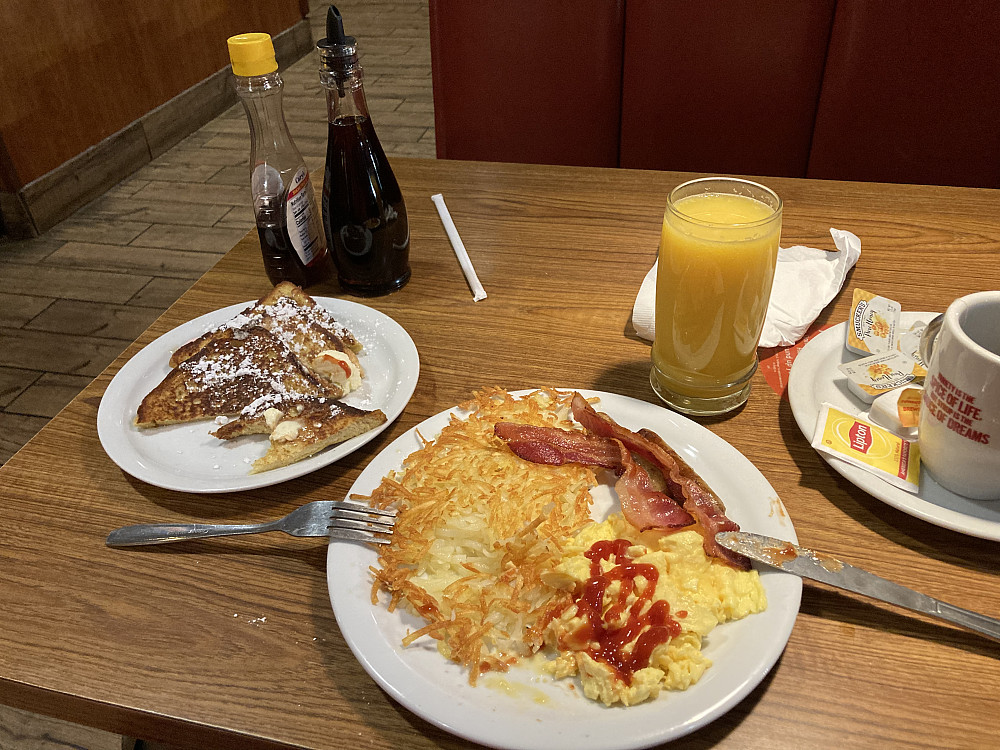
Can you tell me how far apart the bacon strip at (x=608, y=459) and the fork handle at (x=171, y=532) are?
1.01 ft

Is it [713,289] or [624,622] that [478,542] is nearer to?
[624,622]

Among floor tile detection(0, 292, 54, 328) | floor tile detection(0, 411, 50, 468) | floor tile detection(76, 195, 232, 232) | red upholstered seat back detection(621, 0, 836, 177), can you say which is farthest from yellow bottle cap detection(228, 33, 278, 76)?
floor tile detection(76, 195, 232, 232)

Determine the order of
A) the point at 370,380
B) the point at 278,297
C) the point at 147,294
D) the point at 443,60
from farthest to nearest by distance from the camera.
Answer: the point at 147,294
the point at 443,60
the point at 278,297
the point at 370,380

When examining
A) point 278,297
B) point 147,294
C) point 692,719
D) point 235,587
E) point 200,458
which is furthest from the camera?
point 147,294

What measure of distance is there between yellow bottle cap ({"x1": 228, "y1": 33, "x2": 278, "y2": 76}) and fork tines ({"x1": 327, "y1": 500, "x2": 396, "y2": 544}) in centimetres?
69

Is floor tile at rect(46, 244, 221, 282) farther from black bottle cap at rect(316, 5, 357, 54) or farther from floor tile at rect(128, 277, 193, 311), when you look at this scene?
black bottle cap at rect(316, 5, 357, 54)

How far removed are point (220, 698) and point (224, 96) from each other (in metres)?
5.04

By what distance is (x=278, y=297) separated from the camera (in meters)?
1.24

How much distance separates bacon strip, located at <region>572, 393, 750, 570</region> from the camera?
75 centimetres

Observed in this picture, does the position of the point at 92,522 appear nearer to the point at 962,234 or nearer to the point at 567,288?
the point at 567,288

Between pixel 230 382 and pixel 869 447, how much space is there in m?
0.86

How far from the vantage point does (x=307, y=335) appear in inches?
45.3

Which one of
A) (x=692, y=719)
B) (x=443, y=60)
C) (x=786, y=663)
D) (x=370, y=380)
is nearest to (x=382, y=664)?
(x=692, y=719)

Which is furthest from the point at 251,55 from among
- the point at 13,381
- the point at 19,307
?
the point at 19,307
